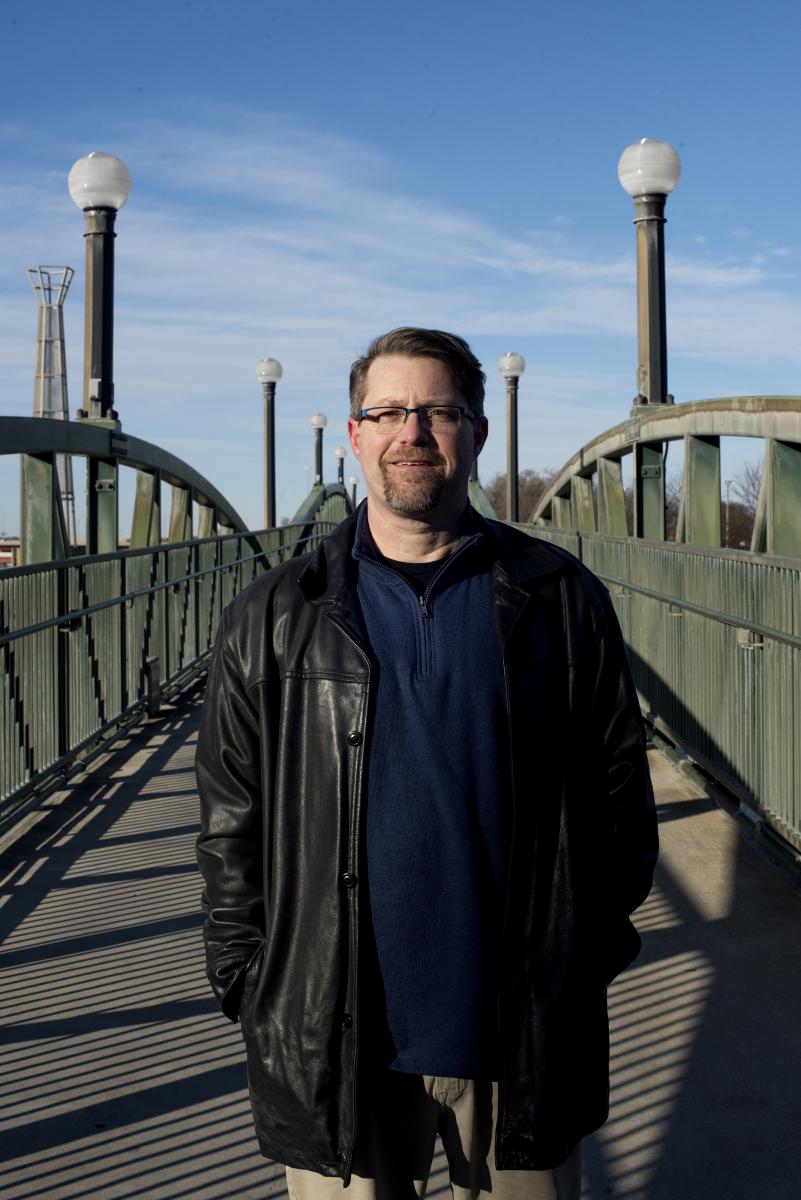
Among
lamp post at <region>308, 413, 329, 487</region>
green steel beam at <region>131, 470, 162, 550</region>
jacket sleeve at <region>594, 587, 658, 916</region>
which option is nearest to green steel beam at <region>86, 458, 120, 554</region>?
green steel beam at <region>131, 470, 162, 550</region>

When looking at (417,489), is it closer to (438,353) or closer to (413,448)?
(413,448)

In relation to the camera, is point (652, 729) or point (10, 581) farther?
point (652, 729)

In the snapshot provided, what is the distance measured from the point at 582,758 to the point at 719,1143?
1.53 m

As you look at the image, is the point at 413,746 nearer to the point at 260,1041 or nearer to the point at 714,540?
the point at 260,1041

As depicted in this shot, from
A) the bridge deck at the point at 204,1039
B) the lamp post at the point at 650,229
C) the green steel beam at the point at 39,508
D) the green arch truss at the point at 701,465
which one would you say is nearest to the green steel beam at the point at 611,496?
the green arch truss at the point at 701,465

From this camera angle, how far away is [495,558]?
8.14 feet

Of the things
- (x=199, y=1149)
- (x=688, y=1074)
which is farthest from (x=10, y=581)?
(x=688, y=1074)

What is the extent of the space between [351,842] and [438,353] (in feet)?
2.92

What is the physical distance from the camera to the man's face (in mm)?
2436

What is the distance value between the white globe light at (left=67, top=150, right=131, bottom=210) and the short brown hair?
287 inches

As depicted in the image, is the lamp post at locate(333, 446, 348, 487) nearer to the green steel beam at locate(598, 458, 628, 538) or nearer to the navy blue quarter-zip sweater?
the green steel beam at locate(598, 458, 628, 538)

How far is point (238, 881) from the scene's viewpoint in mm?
2443

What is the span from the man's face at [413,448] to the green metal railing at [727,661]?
306 cm

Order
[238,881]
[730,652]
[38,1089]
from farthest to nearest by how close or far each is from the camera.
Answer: [730,652] < [38,1089] < [238,881]
